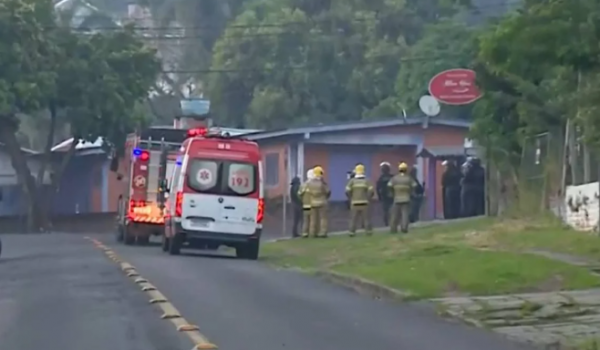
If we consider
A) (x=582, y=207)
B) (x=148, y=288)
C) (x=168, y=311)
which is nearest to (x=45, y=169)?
(x=582, y=207)

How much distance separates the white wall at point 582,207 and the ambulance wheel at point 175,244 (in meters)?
8.14

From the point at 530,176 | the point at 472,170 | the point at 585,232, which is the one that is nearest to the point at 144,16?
the point at 472,170

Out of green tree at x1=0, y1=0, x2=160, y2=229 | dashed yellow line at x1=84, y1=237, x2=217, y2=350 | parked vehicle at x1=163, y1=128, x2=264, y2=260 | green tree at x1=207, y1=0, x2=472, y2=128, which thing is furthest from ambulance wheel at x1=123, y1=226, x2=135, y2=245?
green tree at x1=207, y1=0, x2=472, y2=128

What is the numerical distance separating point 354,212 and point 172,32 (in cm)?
4177

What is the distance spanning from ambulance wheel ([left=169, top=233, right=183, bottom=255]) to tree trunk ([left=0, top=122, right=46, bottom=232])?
84.8ft

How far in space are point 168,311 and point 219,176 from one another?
13.7m

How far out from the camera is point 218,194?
3075 centimetres

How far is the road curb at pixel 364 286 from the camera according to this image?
19.3 meters

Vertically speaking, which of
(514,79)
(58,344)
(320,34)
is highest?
(320,34)

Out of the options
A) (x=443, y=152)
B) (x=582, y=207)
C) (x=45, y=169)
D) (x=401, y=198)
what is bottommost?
(x=582, y=207)

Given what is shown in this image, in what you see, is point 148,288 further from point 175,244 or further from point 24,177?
point 24,177

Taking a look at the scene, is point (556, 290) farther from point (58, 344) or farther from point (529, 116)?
point (529, 116)

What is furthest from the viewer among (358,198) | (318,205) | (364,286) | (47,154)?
(47,154)

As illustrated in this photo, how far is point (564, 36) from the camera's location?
66.0 ft
